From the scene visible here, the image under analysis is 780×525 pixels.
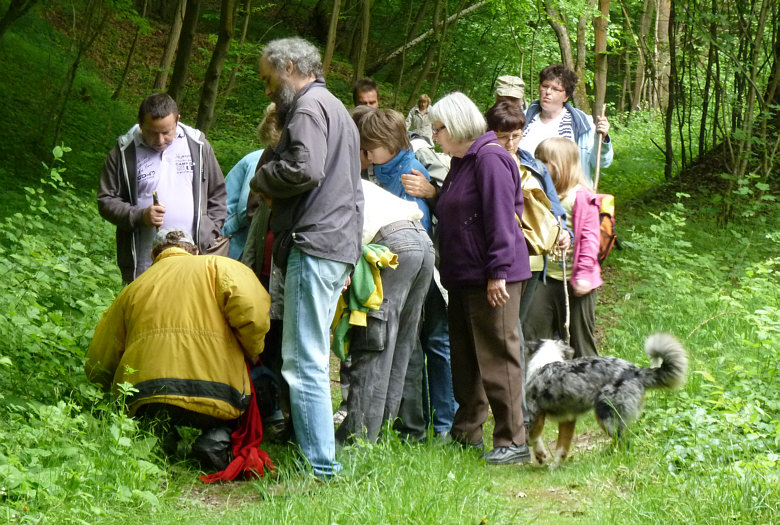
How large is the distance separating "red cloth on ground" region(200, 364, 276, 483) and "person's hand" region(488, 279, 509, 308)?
4.62 ft

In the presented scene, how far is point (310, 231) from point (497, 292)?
1132 millimetres

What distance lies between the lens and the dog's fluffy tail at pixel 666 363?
4180 mm

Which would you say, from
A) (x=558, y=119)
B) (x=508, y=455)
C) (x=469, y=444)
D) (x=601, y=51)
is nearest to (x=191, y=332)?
(x=469, y=444)

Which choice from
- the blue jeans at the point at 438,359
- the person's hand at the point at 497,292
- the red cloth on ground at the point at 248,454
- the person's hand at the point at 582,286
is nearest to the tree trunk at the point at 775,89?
the person's hand at the point at 582,286

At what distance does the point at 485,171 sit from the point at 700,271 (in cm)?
543

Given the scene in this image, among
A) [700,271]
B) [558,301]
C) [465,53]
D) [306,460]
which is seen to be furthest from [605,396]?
[465,53]

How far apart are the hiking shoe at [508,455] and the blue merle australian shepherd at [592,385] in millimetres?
70

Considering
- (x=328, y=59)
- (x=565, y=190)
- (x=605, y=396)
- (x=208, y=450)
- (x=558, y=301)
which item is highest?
(x=328, y=59)

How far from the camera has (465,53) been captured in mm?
23641

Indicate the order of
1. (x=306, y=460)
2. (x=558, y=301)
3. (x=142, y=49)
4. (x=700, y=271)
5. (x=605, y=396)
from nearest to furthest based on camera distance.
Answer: (x=306, y=460) < (x=605, y=396) < (x=558, y=301) < (x=700, y=271) < (x=142, y=49)

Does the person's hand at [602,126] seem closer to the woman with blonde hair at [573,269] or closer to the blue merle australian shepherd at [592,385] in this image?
the woman with blonde hair at [573,269]

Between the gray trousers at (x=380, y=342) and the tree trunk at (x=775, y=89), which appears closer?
the gray trousers at (x=380, y=342)

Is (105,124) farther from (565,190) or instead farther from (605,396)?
(605,396)

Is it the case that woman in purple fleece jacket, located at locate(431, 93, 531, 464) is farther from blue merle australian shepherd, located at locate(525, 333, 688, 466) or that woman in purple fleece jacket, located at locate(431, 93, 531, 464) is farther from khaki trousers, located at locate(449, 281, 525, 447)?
blue merle australian shepherd, located at locate(525, 333, 688, 466)
